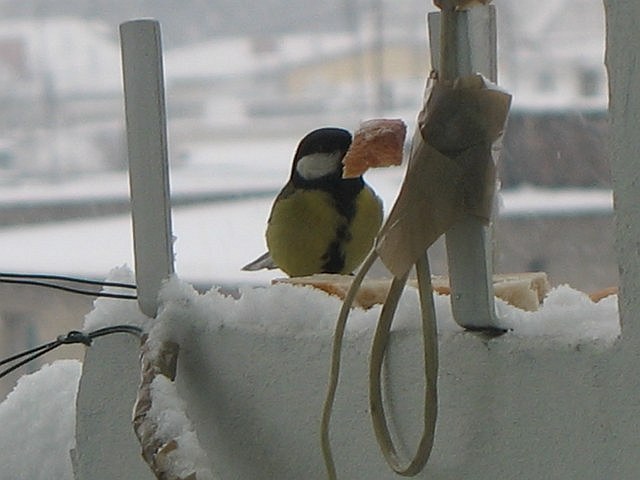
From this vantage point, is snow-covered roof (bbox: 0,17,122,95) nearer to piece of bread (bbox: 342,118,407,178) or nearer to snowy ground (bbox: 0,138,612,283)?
snowy ground (bbox: 0,138,612,283)

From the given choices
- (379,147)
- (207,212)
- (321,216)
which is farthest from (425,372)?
(207,212)

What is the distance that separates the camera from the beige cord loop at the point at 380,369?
0.46 metres

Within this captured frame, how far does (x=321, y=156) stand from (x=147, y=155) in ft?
0.92

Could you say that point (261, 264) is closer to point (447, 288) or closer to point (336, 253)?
point (336, 253)

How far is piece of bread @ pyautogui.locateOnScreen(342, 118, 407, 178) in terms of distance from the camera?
52 centimetres

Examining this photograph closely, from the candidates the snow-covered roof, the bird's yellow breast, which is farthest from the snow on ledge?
the snow-covered roof

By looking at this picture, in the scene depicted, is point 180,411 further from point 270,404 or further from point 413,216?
point 413,216

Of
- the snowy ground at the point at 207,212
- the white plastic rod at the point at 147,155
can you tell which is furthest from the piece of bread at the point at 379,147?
the snowy ground at the point at 207,212

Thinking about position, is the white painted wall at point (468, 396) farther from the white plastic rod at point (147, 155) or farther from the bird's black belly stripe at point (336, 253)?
the bird's black belly stripe at point (336, 253)

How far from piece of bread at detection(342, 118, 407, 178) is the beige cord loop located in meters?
0.06

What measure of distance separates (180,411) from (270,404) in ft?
0.16

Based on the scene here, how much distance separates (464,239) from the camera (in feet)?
1.52

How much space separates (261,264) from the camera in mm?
899

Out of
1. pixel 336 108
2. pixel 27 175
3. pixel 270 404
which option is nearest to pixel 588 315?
pixel 270 404
